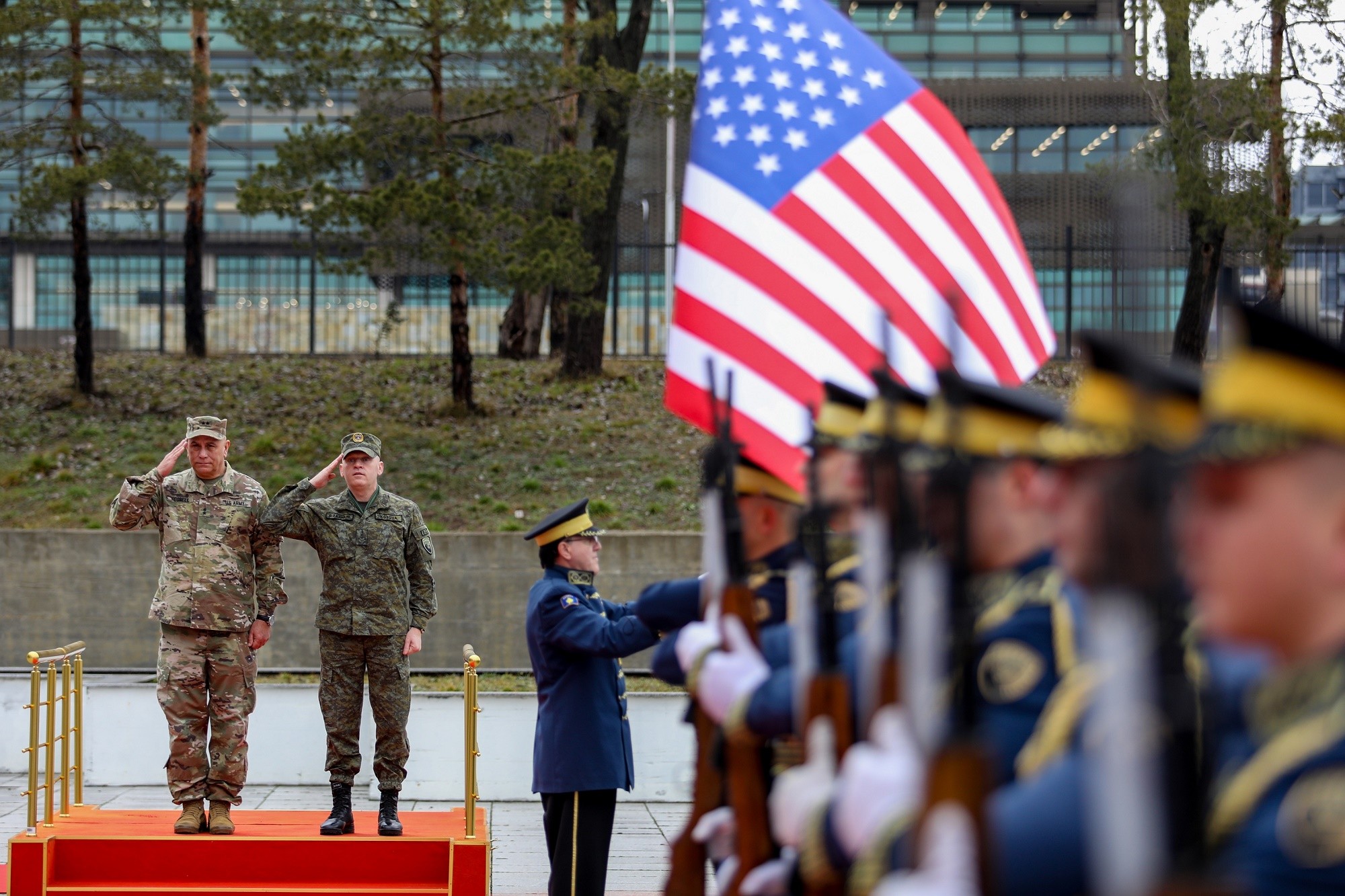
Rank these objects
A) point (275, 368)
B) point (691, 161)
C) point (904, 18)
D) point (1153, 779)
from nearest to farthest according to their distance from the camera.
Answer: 1. point (1153, 779)
2. point (691, 161)
3. point (275, 368)
4. point (904, 18)

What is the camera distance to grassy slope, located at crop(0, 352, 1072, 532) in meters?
14.0

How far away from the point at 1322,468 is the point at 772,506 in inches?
96.4

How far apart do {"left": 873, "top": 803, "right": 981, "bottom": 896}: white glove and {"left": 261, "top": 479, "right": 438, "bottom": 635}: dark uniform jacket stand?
5.66m

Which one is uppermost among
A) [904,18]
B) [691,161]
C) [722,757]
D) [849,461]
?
[904,18]

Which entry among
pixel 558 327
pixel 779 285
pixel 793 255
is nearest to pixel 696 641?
pixel 779 285

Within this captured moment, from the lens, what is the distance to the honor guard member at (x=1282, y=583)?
1417mm

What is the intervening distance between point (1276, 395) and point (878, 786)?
760 millimetres

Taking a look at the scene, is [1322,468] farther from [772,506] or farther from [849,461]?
[772,506]

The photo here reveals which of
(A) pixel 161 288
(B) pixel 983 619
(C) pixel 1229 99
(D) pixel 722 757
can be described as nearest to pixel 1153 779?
(B) pixel 983 619

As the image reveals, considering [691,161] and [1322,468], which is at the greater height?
[691,161]

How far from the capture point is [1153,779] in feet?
4.67

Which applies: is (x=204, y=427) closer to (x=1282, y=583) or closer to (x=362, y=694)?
(x=362, y=694)

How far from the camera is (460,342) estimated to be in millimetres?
16266

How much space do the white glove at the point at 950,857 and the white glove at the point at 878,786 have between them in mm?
178
